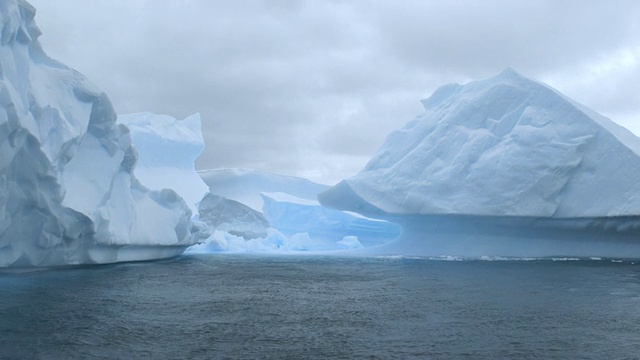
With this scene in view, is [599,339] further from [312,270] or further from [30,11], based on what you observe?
[30,11]

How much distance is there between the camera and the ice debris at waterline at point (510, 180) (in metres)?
18.7

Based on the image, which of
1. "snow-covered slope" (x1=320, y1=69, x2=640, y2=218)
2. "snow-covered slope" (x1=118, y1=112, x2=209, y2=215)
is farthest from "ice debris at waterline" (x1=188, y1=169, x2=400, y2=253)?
"snow-covered slope" (x1=320, y1=69, x2=640, y2=218)

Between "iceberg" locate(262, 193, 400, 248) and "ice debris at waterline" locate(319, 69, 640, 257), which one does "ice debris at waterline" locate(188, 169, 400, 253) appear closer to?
"iceberg" locate(262, 193, 400, 248)

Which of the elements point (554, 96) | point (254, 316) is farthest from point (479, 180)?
point (254, 316)

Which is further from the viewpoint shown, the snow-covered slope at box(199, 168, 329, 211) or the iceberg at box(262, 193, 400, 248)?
the snow-covered slope at box(199, 168, 329, 211)

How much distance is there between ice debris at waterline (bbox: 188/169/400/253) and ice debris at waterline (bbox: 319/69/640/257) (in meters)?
8.47

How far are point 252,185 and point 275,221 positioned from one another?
3085mm

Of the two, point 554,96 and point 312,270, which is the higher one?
point 554,96

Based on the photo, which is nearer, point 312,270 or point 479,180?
point 312,270

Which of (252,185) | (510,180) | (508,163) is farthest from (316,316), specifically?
(252,185)

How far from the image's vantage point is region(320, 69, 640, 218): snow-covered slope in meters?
18.7

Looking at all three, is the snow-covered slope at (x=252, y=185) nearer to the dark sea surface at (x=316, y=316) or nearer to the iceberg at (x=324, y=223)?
the iceberg at (x=324, y=223)

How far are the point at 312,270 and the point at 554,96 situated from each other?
1086 cm

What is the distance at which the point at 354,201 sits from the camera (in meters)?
23.3
